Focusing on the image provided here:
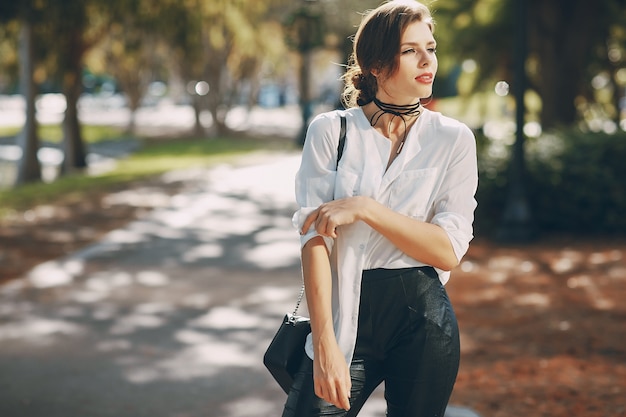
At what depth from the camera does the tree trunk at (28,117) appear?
19641 mm

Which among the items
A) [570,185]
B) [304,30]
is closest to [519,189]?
[570,185]

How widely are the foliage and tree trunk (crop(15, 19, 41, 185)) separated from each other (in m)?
11.1

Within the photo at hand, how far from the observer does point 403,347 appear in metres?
2.63

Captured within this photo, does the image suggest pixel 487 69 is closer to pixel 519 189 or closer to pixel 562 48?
pixel 562 48

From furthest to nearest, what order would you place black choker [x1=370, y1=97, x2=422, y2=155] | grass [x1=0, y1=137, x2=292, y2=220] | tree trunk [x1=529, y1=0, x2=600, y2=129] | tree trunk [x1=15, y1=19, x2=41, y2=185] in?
tree trunk [x1=15, y1=19, x2=41, y2=185] < grass [x1=0, y1=137, x2=292, y2=220] < tree trunk [x1=529, y1=0, x2=600, y2=129] < black choker [x1=370, y1=97, x2=422, y2=155]

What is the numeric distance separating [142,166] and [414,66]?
915 inches

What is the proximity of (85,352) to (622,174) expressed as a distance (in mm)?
7251

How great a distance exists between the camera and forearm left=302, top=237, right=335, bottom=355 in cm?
251

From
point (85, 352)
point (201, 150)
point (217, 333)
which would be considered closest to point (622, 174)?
point (217, 333)

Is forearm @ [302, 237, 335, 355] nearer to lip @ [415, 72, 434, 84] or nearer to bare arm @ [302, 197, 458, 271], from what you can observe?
bare arm @ [302, 197, 458, 271]

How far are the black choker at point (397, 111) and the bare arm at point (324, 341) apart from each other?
438 millimetres

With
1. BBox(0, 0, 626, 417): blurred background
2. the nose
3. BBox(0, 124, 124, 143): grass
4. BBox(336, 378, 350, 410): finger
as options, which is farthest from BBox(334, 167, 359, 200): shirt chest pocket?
BBox(0, 124, 124, 143): grass

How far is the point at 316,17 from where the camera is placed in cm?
2547

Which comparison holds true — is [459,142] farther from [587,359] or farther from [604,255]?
[604,255]
